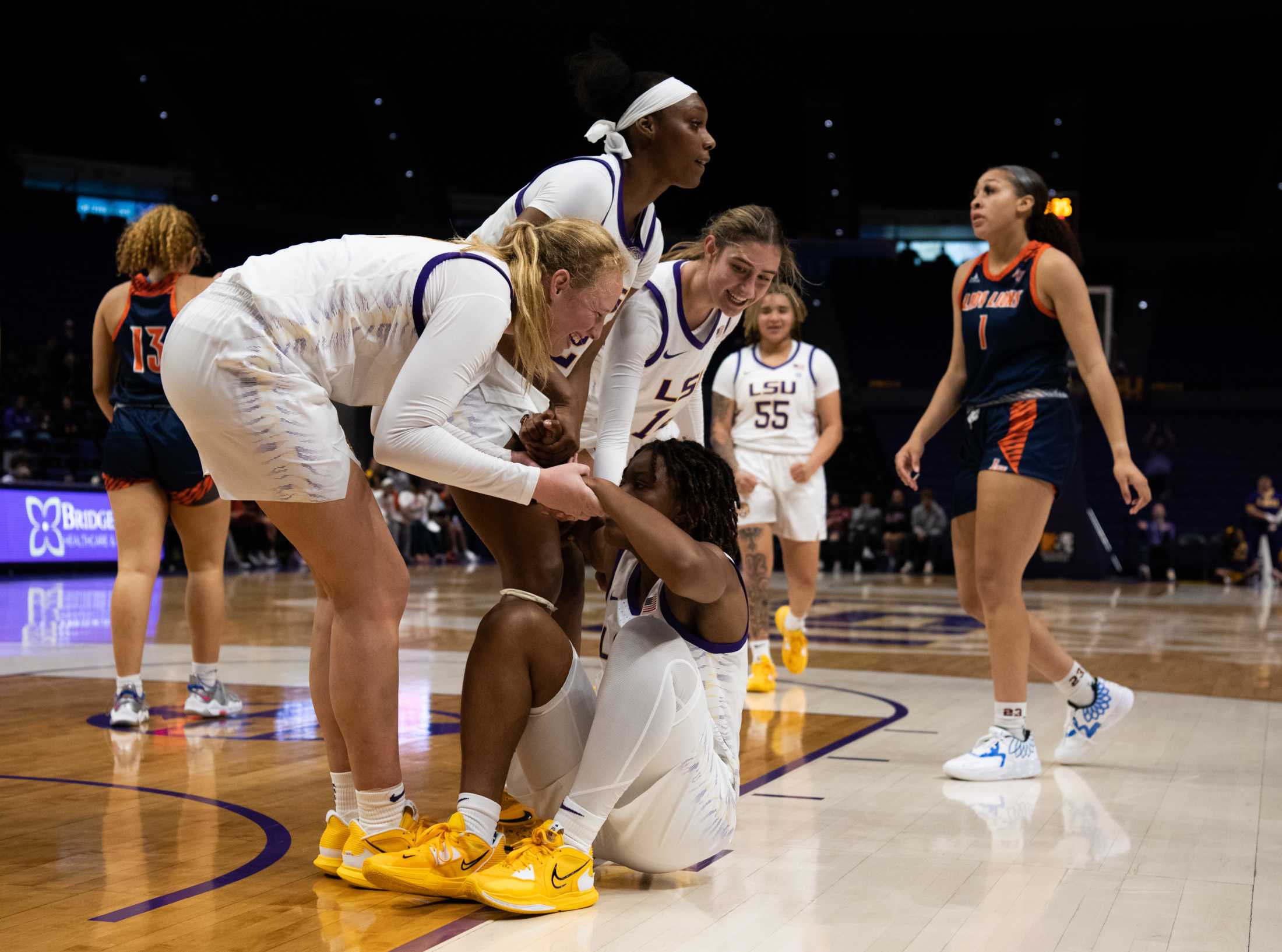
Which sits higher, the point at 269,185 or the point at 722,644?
the point at 269,185

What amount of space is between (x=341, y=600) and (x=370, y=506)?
222mm

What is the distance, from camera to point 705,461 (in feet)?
9.62

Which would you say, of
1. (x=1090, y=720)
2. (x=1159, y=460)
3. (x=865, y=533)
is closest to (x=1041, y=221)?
(x=1090, y=720)

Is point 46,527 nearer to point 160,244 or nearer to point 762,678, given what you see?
point 160,244

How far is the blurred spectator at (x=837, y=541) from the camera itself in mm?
20875

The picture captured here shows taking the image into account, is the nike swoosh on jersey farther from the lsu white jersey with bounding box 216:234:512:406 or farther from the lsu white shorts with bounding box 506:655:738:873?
the lsu white jersey with bounding box 216:234:512:406

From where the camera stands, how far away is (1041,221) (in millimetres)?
4559

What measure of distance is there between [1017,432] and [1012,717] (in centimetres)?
95

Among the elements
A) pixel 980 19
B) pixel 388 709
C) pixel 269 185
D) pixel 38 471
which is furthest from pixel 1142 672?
pixel 269 185

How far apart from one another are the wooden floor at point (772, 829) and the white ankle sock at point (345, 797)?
5.9 inches

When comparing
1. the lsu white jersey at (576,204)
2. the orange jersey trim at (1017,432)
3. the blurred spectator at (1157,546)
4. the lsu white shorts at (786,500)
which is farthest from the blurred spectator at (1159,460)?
the lsu white jersey at (576,204)

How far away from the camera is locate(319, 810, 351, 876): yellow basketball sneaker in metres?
2.89

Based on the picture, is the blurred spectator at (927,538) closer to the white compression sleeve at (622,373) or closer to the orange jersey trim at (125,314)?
the orange jersey trim at (125,314)

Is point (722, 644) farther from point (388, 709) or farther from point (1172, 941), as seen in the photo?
point (1172, 941)
